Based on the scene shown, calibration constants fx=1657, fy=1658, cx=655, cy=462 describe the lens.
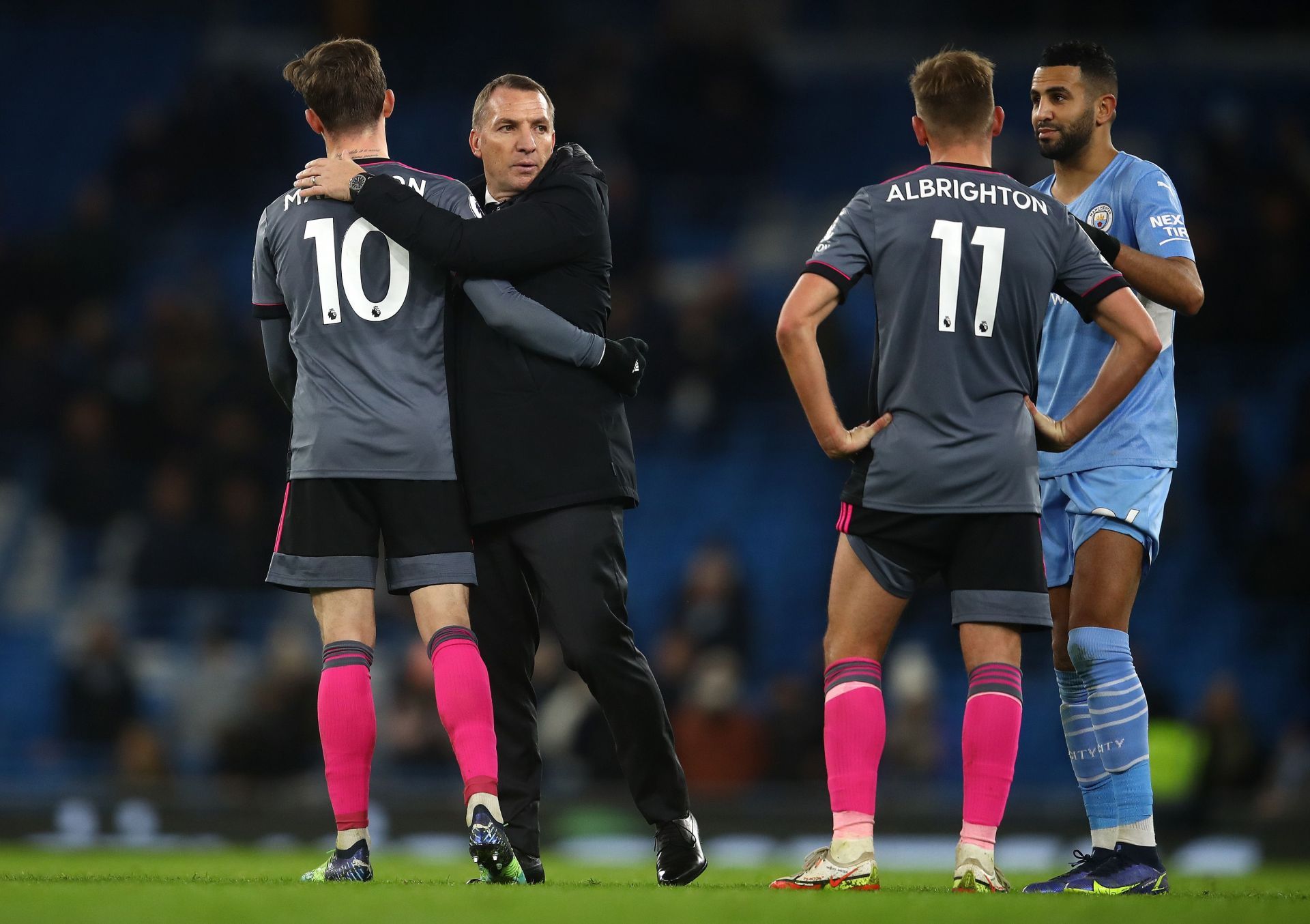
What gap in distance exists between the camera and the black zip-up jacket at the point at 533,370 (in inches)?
184

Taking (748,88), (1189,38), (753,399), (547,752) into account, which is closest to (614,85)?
(748,88)

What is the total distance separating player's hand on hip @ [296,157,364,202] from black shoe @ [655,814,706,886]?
2.04 m

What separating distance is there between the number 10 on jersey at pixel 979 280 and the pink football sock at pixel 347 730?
6.07 ft

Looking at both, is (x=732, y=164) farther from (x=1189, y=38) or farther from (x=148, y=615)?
(x=148, y=615)

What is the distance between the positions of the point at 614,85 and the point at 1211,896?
1179 cm

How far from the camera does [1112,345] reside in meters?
5.07

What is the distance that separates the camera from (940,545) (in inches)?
177

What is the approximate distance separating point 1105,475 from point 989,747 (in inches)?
41.9

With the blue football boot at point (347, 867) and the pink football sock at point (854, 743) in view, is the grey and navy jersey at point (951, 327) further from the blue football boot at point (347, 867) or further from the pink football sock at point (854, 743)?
the blue football boot at point (347, 867)

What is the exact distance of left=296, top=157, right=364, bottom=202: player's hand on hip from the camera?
4.72 metres

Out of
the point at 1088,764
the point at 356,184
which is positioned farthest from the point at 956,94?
the point at 1088,764

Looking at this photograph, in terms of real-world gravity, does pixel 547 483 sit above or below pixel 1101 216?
below

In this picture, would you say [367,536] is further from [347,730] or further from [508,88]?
[508,88]

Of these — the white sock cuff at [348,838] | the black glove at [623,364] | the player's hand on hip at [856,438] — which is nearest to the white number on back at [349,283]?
the black glove at [623,364]
